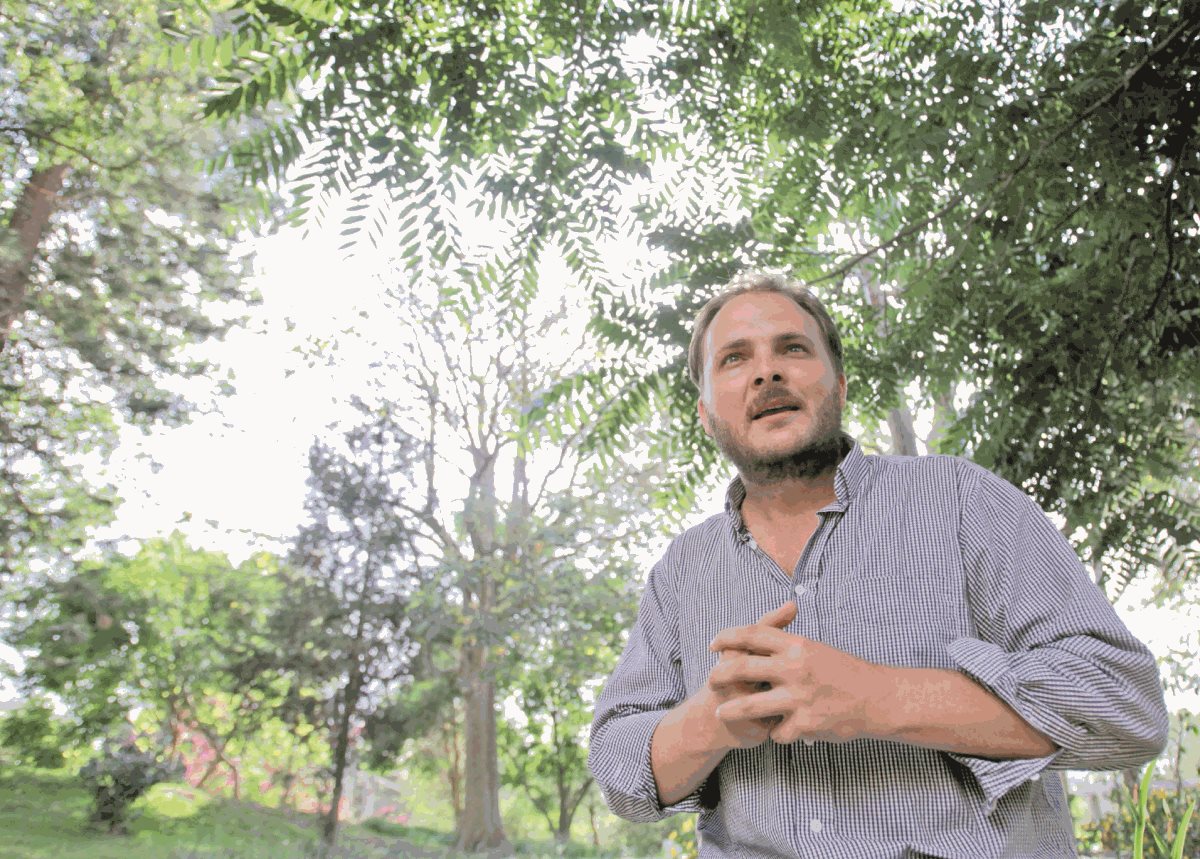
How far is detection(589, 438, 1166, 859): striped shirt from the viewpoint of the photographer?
786 millimetres

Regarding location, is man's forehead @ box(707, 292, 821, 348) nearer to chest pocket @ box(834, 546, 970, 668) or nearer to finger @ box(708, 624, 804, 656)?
chest pocket @ box(834, 546, 970, 668)

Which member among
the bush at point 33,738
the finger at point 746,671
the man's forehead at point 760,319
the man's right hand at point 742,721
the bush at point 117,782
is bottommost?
the bush at point 117,782

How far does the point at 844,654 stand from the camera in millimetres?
791

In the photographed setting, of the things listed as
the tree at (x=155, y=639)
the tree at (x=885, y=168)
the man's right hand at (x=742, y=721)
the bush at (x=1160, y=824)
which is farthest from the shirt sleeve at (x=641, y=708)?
the tree at (x=155, y=639)

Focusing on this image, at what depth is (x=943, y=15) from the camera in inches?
68.8

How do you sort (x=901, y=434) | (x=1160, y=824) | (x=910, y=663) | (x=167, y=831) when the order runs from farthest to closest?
(x=167, y=831) → (x=1160, y=824) → (x=901, y=434) → (x=910, y=663)

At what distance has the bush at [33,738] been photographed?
1063 cm

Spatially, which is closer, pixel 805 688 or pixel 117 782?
pixel 805 688

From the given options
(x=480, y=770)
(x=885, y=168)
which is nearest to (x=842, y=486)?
(x=885, y=168)

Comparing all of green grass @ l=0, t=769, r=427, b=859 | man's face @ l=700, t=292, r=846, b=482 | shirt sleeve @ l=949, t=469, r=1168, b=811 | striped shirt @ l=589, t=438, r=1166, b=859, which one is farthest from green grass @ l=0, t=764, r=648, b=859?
shirt sleeve @ l=949, t=469, r=1168, b=811

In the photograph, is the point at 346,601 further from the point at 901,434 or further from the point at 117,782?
the point at 901,434

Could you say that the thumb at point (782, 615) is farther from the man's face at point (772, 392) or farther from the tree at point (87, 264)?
the tree at point (87, 264)

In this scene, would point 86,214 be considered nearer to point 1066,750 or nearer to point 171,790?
point 171,790

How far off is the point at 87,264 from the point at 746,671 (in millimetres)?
10726
